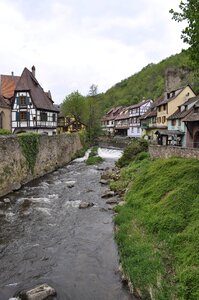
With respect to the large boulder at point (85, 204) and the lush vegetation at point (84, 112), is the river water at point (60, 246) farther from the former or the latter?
the lush vegetation at point (84, 112)

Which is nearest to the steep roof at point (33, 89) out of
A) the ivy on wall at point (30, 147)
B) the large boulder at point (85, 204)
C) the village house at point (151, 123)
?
the ivy on wall at point (30, 147)

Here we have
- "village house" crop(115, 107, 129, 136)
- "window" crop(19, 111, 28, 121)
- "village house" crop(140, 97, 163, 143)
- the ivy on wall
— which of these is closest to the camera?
the ivy on wall

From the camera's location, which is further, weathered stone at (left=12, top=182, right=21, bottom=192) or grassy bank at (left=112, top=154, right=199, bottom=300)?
weathered stone at (left=12, top=182, right=21, bottom=192)

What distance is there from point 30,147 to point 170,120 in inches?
973

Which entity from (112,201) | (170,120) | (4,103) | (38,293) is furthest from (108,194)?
(4,103)

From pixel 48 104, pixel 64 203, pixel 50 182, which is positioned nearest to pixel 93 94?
pixel 48 104

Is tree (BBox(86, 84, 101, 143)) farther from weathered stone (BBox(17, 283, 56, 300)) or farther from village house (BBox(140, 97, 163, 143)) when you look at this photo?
weathered stone (BBox(17, 283, 56, 300))

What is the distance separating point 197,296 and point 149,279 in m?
2.02

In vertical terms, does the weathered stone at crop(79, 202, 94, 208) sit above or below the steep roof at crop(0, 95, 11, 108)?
below

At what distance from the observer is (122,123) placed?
3474 inches

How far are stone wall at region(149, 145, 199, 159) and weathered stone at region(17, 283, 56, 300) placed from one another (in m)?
14.0

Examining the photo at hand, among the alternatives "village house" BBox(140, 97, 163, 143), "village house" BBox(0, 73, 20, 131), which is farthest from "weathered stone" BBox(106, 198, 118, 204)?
"village house" BBox(140, 97, 163, 143)

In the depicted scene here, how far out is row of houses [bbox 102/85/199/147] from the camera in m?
33.4

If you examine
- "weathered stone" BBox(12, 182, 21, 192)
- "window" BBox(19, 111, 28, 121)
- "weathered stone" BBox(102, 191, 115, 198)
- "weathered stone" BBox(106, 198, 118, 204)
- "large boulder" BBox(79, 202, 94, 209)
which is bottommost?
"large boulder" BBox(79, 202, 94, 209)
